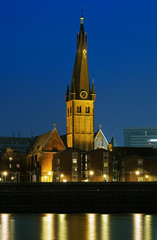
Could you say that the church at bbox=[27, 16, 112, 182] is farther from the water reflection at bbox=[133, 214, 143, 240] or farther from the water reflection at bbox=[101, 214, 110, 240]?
the water reflection at bbox=[101, 214, 110, 240]

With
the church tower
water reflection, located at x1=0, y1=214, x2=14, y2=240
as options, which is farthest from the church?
water reflection, located at x1=0, y1=214, x2=14, y2=240

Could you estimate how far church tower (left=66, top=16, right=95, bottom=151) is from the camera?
169875 millimetres

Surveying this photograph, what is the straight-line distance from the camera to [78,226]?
5772 cm

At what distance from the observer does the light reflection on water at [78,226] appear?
5097 centimetres

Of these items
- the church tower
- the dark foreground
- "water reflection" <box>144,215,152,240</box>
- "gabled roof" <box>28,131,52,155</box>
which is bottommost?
"water reflection" <box>144,215,152,240</box>

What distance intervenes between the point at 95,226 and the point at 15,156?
405ft

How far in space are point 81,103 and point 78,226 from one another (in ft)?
380

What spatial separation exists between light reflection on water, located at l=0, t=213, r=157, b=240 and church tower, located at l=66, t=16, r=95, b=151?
99.5 meters

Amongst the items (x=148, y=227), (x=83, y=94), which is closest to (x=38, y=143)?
(x=83, y=94)

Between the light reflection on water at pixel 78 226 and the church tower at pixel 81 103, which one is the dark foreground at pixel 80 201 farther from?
the church tower at pixel 81 103

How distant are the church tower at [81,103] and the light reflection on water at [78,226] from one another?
9946cm

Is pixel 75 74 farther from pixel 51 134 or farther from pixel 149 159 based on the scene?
pixel 149 159

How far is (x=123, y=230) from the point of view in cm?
5528

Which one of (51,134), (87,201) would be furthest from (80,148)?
(87,201)
